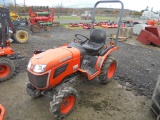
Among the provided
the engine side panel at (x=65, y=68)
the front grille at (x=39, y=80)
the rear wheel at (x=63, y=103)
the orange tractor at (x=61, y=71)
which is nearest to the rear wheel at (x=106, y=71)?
the orange tractor at (x=61, y=71)

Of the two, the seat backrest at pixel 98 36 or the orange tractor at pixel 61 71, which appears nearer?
the orange tractor at pixel 61 71

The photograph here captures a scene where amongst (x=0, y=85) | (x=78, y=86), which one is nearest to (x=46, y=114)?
(x=78, y=86)

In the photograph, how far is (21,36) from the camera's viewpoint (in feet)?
29.8

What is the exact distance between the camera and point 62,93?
9.41 ft

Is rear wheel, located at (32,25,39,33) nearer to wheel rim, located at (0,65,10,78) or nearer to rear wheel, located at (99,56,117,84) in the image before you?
wheel rim, located at (0,65,10,78)

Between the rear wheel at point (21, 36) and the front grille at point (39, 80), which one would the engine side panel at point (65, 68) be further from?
the rear wheel at point (21, 36)

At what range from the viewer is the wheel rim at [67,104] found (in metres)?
3.03

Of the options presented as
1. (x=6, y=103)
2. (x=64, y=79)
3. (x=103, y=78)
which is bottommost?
(x=6, y=103)

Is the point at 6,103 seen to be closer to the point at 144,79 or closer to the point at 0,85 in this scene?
the point at 0,85

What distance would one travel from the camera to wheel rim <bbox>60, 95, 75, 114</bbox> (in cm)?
303

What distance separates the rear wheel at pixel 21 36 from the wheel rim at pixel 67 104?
22.4 ft

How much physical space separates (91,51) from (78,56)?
586 mm

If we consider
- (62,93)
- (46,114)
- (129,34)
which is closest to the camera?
(62,93)

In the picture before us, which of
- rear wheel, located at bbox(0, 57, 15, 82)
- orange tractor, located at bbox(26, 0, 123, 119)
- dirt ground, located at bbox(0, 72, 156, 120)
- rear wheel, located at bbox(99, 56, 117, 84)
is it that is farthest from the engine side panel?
rear wheel, located at bbox(0, 57, 15, 82)
